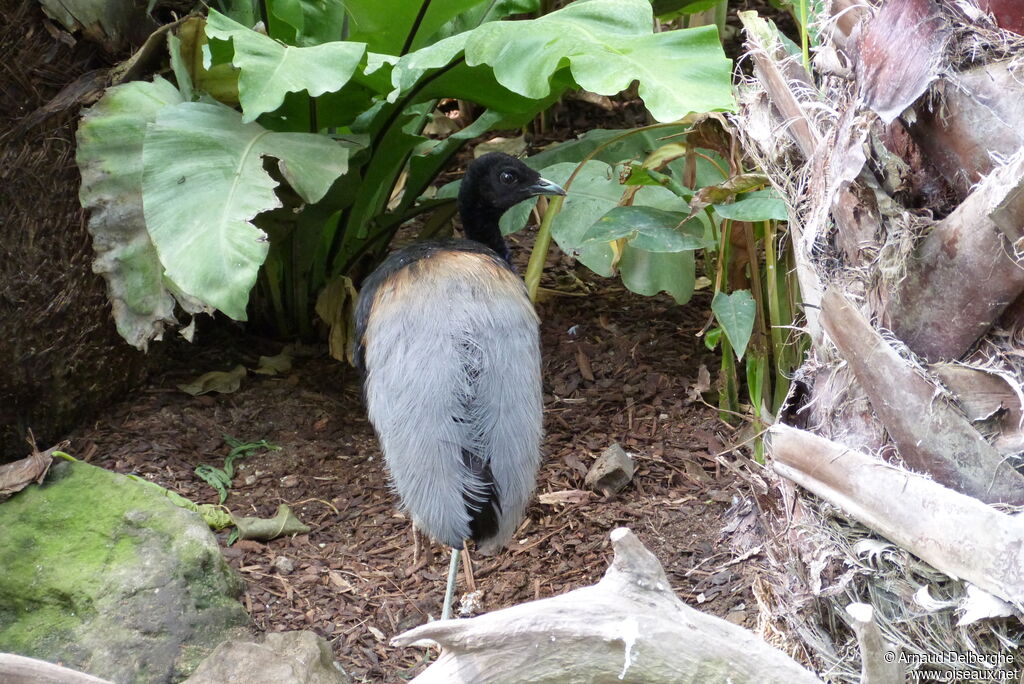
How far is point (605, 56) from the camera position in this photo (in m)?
3.23

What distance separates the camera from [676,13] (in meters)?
4.57

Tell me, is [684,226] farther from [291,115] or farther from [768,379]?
[291,115]

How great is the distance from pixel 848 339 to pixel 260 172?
2279 millimetres

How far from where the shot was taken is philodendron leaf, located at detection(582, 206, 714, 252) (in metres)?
3.66

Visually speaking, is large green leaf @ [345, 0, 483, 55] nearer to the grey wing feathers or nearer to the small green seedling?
the grey wing feathers

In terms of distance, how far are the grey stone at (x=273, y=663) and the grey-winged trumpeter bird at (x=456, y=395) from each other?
0.51 meters

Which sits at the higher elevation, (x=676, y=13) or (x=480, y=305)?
(x=676, y=13)

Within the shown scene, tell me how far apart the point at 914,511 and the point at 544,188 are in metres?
2.46

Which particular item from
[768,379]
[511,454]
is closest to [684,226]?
[768,379]

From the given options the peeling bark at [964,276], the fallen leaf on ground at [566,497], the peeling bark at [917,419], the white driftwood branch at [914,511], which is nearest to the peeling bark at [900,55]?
the peeling bark at [964,276]

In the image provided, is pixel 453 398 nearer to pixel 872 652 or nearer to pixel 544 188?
pixel 544 188

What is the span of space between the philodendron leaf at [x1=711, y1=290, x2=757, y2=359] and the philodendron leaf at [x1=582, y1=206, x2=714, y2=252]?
10.9 inches

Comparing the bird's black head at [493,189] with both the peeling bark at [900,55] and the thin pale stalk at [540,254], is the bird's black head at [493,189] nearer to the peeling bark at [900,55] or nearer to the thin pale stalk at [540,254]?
the thin pale stalk at [540,254]

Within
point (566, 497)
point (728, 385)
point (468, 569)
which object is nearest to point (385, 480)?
point (468, 569)
